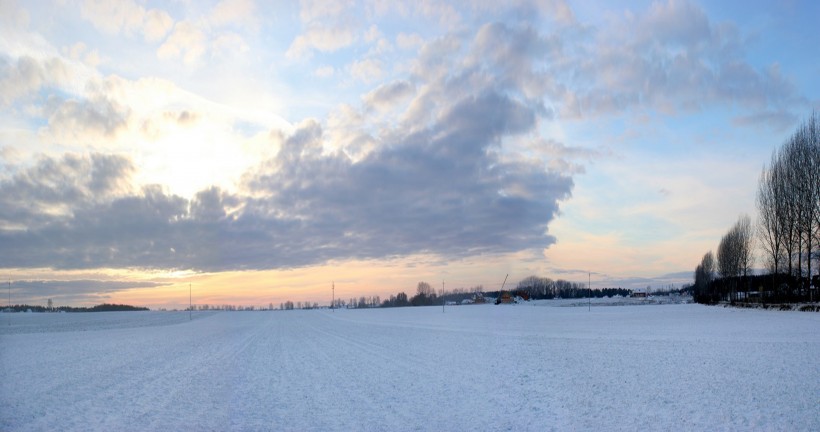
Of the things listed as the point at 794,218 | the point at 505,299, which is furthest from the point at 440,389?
the point at 505,299

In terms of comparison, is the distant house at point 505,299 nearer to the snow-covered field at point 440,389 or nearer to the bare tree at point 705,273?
the bare tree at point 705,273

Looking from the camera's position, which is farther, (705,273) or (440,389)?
(705,273)

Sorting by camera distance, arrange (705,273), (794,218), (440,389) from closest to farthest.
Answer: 1. (440,389)
2. (794,218)
3. (705,273)

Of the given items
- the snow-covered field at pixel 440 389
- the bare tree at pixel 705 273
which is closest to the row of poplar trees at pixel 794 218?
the snow-covered field at pixel 440 389

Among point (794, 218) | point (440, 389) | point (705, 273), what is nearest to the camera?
point (440, 389)

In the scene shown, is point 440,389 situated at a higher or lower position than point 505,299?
higher

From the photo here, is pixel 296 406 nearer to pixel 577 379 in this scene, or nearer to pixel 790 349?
pixel 577 379

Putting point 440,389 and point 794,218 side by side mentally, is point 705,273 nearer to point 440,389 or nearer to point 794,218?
point 794,218

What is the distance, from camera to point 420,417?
10.7 meters

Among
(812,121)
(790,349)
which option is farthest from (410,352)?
(812,121)

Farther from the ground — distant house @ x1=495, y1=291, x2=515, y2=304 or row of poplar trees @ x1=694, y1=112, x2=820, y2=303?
row of poplar trees @ x1=694, y1=112, x2=820, y2=303

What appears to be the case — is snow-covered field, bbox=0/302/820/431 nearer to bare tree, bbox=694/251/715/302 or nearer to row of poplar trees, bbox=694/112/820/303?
row of poplar trees, bbox=694/112/820/303

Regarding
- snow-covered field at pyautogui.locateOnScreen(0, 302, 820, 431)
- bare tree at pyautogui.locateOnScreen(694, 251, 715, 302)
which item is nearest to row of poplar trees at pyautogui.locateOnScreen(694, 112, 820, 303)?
snow-covered field at pyautogui.locateOnScreen(0, 302, 820, 431)

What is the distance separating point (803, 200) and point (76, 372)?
215 feet
